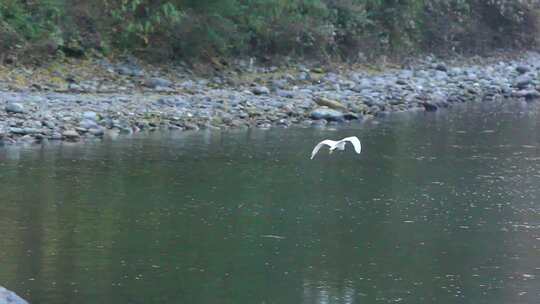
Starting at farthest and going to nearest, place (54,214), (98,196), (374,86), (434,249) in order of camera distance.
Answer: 1. (374,86)
2. (98,196)
3. (54,214)
4. (434,249)

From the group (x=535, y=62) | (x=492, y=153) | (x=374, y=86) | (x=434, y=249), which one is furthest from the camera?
(x=535, y=62)

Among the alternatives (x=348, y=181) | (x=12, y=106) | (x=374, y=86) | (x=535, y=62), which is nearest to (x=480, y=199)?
(x=348, y=181)

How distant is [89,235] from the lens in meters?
14.0

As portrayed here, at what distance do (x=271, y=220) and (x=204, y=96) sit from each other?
9699 mm

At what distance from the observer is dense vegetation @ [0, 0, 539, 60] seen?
25578 millimetres

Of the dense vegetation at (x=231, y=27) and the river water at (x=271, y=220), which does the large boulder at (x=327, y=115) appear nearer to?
the river water at (x=271, y=220)

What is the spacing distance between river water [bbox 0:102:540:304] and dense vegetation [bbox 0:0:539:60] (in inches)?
198

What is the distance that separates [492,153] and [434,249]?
282 inches

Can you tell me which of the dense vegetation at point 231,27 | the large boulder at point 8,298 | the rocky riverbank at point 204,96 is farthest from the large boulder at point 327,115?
the large boulder at point 8,298

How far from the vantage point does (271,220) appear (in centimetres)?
1521

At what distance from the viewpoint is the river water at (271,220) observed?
40.0ft

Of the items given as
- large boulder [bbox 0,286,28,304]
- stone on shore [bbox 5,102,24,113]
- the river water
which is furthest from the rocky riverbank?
large boulder [bbox 0,286,28,304]

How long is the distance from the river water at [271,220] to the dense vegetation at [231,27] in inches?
198

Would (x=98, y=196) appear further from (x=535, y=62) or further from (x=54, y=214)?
(x=535, y=62)
